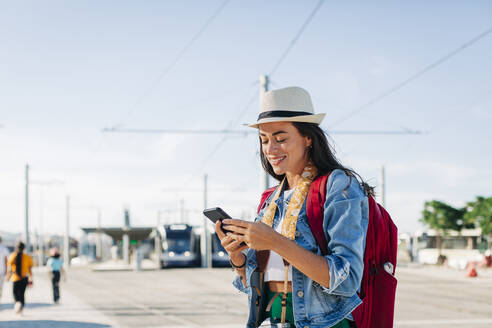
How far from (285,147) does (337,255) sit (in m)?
0.53

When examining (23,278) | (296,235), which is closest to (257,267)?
(296,235)

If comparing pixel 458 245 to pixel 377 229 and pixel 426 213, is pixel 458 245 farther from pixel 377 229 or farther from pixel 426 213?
pixel 377 229

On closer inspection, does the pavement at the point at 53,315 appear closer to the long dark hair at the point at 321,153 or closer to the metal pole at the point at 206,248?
the long dark hair at the point at 321,153

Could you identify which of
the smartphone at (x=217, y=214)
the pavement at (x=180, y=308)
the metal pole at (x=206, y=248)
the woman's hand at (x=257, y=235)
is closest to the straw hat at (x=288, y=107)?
the smartphone at (x=217, y=214)

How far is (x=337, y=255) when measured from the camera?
91.4 inches

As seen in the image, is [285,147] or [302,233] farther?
[285,147]

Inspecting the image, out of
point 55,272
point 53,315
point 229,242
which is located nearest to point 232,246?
point 229,242

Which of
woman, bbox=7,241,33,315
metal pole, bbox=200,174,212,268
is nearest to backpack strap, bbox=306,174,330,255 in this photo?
woman, bbox=7,241,33,315

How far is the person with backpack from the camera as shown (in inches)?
90.7

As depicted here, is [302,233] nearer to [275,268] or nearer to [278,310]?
[275,268]

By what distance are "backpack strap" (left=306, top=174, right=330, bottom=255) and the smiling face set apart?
0.63 feet

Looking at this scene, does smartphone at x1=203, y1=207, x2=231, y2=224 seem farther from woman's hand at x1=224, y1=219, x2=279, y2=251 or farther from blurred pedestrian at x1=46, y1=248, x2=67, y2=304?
blurred pedestrian at x1=46, y1=248, x2=67, y2=304

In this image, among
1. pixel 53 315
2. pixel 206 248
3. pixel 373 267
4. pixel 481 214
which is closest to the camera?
pixel 373 267

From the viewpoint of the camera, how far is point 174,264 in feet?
131
